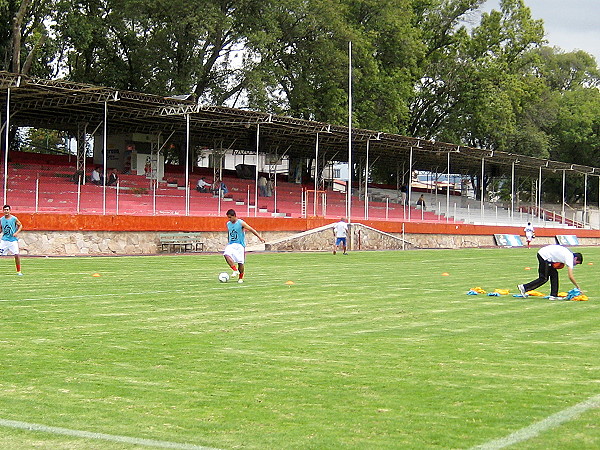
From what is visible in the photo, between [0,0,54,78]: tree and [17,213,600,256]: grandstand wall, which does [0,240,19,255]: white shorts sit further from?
[0,0,54,78]: tree

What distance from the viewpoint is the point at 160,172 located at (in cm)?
5188

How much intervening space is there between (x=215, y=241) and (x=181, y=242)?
2.53 metres

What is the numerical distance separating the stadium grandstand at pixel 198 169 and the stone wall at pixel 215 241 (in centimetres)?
38

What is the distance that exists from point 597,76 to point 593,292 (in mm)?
90479

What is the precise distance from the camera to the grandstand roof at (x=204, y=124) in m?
38.9

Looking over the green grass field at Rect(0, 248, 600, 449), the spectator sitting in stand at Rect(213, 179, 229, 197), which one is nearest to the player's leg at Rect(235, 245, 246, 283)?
the green grass field at Rect(0, 248, 600, 449)

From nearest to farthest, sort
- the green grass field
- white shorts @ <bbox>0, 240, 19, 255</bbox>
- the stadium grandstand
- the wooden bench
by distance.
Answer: the green grass field < white shorts @ <bbox>0, 240, 19, 255</bbox> < the stadium grandstand < the wooden bench

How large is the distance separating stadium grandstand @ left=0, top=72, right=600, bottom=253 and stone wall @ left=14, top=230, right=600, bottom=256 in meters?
0.38

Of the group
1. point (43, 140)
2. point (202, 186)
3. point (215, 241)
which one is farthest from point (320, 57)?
point (43, 140)

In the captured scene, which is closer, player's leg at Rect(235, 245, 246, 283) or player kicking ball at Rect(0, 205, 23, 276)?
player's leg at Rect(235, 245, 246, 283)

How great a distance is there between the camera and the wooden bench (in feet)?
127

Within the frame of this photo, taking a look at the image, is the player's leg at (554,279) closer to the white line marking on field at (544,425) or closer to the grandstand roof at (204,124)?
the white line marking on field at (544,425)

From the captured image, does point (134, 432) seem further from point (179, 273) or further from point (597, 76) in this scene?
point (597, 76)

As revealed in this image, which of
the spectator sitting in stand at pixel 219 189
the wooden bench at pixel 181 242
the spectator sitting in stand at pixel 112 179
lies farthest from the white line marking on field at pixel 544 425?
the spectator sitting in stand at pixel 112 179
